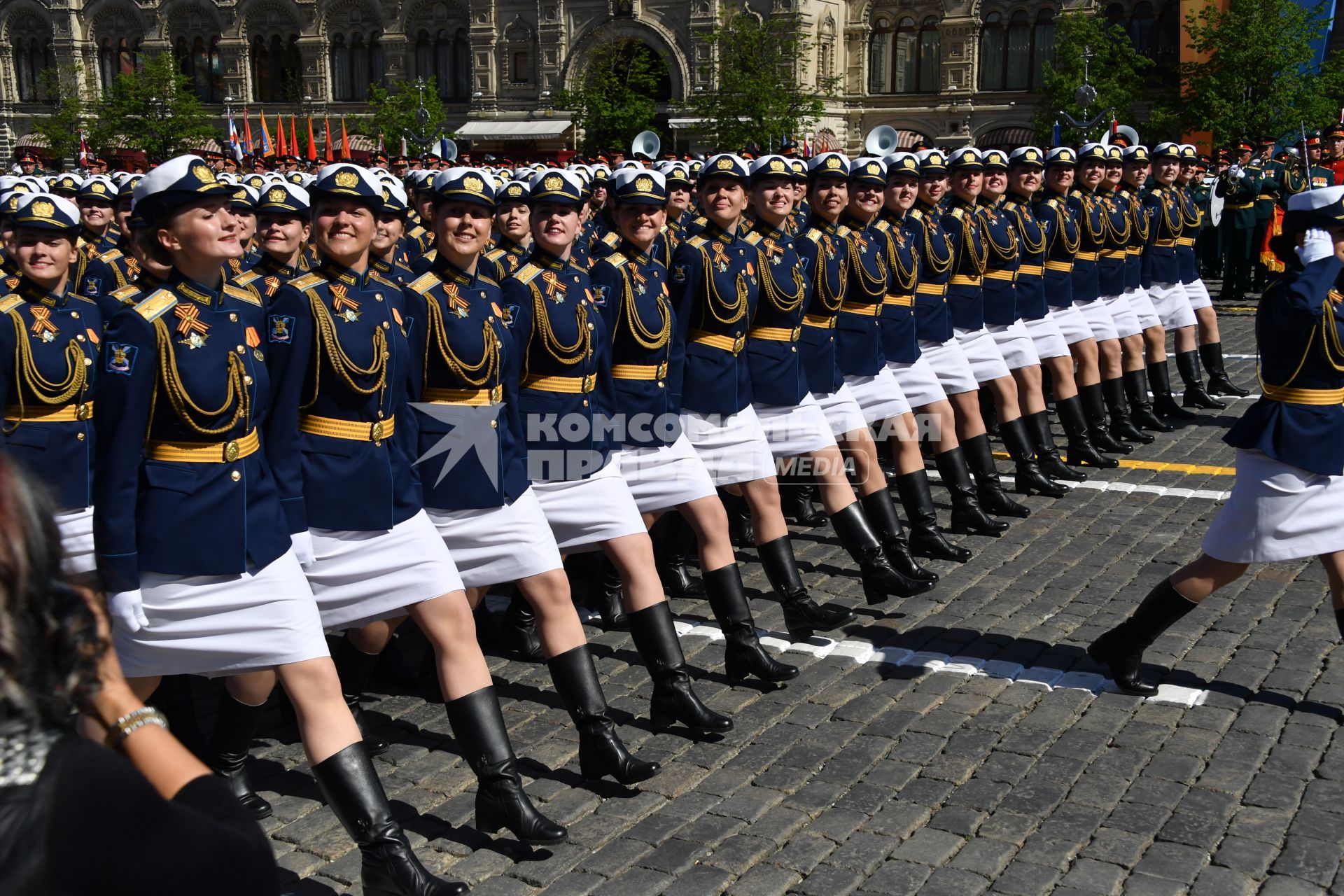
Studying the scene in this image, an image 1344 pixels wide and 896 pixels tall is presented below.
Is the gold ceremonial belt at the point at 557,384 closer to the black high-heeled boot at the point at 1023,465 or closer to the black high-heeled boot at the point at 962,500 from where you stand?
the black high-heeled boot at the point at 962,500

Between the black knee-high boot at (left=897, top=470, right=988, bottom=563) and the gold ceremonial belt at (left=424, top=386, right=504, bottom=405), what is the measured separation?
3.29m

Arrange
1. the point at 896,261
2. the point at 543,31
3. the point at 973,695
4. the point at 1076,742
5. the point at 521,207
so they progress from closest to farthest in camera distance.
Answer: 1. the point at 1076,742
2. the point at 973,695
3. the point at 521,207
4. the point at 896,261
5. the point at 543,31

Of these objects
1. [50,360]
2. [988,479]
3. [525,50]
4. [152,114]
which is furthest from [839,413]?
[525,50]

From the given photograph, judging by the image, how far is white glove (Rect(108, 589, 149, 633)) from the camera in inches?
150

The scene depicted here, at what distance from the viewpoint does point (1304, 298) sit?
16.9 feet

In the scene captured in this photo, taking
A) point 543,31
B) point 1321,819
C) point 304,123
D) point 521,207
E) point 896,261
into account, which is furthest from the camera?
point 304,123

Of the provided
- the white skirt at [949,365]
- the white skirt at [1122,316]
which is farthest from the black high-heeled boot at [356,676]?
the white skirt at [1122,316]

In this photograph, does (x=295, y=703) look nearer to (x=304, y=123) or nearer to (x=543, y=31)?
(x=543, y=31)

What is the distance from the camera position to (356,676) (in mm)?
5148

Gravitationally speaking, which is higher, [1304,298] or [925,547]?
[1304,298]

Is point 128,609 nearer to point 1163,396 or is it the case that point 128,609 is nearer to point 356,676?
point 356,676

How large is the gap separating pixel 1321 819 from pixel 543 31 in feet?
145

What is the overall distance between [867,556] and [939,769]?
1.82 m

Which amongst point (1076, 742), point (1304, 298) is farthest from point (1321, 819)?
point (1304, 298)
